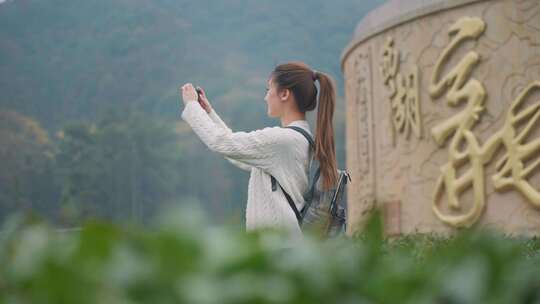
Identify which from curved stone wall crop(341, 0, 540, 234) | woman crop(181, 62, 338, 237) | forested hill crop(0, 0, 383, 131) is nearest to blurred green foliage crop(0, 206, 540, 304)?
woman crop(181, 62, 338, 237)

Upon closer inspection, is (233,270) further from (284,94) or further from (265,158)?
(284,94)

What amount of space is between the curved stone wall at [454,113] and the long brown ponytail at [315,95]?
9.43ft

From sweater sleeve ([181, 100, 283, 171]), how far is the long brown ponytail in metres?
0.16

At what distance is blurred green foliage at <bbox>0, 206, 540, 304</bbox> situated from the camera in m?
0.49

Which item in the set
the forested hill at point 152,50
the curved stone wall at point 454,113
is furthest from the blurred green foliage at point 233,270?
the forested hill at point 152,50

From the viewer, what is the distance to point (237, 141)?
2244 mm

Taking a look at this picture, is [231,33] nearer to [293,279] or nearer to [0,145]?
[0,145]

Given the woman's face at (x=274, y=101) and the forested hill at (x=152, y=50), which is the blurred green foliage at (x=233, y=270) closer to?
the woman's face at (x=274, y=101)

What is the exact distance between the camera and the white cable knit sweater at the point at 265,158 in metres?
2.25

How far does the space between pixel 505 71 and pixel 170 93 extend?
27840 mm

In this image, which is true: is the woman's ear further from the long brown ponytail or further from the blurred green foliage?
the blurred green foliage

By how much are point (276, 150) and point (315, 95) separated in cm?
35

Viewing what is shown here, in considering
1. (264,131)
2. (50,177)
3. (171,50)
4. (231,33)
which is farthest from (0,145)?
(264,131)

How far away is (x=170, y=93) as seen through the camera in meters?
32.7
